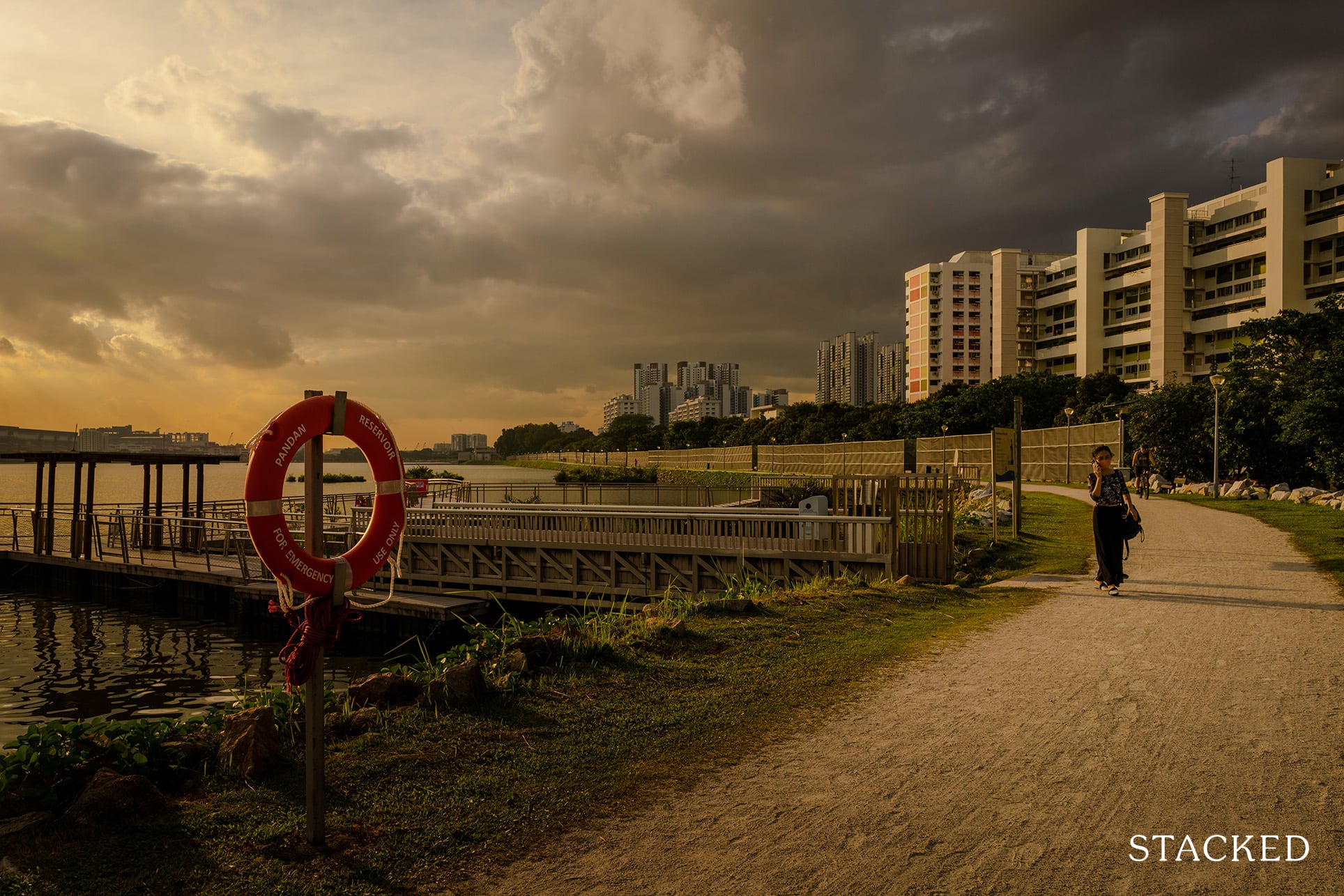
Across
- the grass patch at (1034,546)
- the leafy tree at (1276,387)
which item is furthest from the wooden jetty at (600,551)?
the leafy tree at (1276,387)

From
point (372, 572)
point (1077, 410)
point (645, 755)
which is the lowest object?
point (645, 755)

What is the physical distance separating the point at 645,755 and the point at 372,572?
6.83 feet

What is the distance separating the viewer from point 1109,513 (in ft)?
36.0

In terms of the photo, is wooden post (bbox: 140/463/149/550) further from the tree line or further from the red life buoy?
the tree line

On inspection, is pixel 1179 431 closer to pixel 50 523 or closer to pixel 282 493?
pixel 282 493

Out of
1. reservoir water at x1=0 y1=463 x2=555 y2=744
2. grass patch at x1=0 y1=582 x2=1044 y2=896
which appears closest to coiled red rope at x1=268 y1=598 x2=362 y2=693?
grass patch at x1=0 y1=582 x2=1044 y2=896

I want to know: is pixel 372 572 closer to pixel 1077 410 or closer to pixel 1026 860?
pixel 1026 860

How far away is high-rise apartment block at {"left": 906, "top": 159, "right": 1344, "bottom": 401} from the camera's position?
67938 mm

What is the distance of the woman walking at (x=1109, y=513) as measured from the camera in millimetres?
10781

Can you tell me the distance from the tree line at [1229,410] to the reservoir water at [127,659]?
20.4m

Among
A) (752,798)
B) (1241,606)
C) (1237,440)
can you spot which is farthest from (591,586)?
(1237,440)

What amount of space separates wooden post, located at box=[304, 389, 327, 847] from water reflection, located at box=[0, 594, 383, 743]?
28.6 feet

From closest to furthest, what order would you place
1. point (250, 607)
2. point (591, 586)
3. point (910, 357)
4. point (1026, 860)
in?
point (1026, 860), point (591, 586), point (250, 607), point (910, 357)

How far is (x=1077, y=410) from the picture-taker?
64688mm
